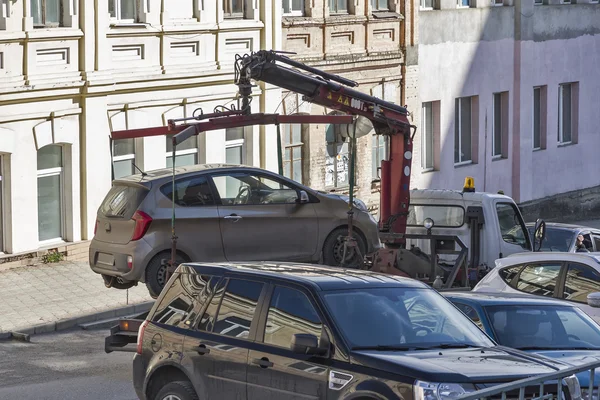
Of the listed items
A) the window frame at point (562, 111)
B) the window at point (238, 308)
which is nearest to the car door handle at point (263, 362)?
the window at point (238, 308)

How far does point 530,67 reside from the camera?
36125 millimetres

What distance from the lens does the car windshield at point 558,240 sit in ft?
66.8

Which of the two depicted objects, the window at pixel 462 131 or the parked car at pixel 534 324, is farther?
the window at pixel 462 131

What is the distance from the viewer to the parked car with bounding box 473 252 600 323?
14750 mm

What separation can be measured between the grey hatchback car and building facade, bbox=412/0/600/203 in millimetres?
12594

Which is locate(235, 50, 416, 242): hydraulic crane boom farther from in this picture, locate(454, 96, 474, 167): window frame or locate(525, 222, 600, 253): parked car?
locate(454, 96, 474, 167): window frame

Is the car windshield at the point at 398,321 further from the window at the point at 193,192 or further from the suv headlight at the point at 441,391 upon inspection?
the window at the point at 193,192

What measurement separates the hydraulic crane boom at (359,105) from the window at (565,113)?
801 inches

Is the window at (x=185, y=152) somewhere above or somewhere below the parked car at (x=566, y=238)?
above

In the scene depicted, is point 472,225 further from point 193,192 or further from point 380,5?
point 380,5

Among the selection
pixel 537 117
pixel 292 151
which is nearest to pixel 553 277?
pixel 292 151

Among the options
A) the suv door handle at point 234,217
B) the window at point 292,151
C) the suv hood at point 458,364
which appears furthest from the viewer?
the window at point 292,151

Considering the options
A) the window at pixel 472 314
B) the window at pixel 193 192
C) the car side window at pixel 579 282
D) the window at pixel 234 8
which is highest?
the window at pixel 234 8

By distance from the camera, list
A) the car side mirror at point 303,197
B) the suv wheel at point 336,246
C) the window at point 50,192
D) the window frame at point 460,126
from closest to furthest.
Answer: the car side mirror at point 303,197, the suv wheel at point 336,246, the window at point 50,192, the window frame at point 460,126
